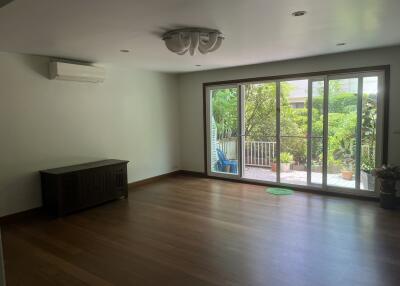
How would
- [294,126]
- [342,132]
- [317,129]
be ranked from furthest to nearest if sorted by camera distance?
1. [294,126]
2. [317,129]
3. [342,132]

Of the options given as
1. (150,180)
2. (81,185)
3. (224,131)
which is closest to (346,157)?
(224,131)

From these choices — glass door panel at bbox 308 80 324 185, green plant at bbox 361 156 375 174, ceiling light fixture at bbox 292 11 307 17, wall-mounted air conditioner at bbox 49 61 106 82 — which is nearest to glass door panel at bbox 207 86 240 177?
glass door panel at bbox 308 80 324 185

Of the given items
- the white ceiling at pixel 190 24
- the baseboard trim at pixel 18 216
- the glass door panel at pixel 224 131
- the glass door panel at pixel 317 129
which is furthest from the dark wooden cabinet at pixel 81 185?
the glass door panel at pixel 317 129

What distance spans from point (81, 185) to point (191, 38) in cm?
281

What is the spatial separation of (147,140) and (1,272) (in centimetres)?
488

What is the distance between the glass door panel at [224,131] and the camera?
20.4ft

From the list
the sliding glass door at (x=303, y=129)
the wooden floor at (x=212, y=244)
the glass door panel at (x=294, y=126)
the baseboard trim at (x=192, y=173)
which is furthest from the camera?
the baseboard trim at (x=192, y=173)

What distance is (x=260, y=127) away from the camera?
627 centimetres

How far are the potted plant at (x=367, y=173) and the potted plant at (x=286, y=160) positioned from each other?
1269mm

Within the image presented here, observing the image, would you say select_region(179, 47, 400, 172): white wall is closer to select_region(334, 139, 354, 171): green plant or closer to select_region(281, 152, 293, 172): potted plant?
select_region(334, 139, 354, 171): green plant

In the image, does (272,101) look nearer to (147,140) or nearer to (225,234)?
(147,140)

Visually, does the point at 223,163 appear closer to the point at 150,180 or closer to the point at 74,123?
the point at 150,180

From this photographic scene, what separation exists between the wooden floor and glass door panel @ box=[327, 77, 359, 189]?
17.4 inches

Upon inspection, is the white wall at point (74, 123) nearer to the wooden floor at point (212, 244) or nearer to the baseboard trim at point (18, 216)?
the baseboard trim at point (18, 216)
